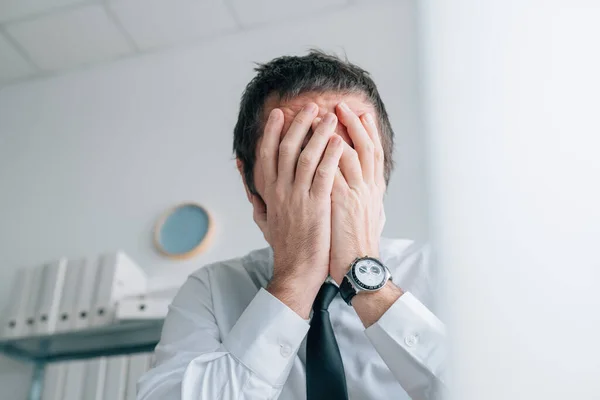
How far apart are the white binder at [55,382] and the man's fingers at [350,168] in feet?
4.06

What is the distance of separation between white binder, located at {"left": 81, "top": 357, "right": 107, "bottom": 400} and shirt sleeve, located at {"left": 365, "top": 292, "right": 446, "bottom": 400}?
3.76 ft

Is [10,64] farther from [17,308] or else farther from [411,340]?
[411,340]

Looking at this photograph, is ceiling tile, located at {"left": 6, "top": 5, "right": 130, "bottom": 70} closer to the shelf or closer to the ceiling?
the ceiling

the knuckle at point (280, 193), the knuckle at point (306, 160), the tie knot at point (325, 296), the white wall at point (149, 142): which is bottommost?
the tie knot at point (325, 296)

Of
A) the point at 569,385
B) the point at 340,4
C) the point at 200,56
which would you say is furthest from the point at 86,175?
the point at 569,385

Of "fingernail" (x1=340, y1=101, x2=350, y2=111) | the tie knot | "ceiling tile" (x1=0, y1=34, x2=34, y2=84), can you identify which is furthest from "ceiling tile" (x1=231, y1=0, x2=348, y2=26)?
the tie knot

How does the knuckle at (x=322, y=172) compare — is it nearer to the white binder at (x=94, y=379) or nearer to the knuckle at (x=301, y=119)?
the knuckle at (x=301, y=119)

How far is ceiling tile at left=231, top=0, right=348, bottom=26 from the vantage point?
91.0 inches

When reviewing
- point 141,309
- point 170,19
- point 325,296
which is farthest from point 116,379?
point 170,19

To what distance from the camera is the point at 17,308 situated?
1881 millimetres

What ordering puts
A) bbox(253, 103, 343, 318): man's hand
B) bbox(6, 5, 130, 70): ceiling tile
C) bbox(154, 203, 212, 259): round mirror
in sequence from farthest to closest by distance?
bbox(6, 5, 130, 70): ceiling tile < bbox(154, 203, 212, 259): round mirror < bbox(253, 103, 343, 318): man's hand

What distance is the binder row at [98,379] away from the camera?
1659 millimetres

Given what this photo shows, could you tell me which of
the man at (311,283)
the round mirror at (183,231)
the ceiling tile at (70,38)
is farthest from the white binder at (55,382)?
the ceiling tile at (70,38)

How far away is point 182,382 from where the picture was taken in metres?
0.79
